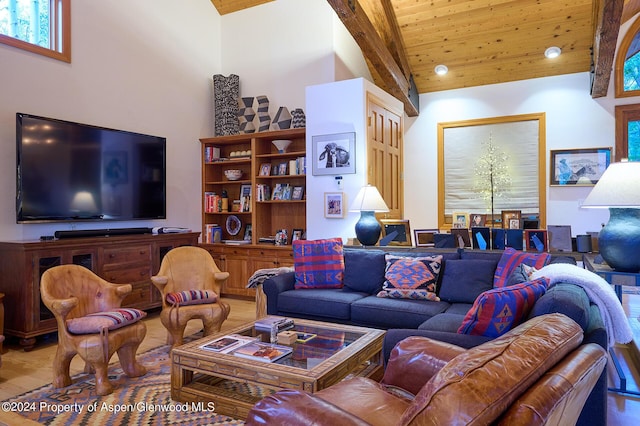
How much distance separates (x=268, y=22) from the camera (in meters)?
5.96

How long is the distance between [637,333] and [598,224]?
241cm

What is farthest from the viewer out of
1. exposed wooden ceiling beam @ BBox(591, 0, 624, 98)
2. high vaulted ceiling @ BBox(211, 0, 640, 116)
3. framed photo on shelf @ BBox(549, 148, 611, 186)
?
framed photo on shelf @ BBox(549, 148, 611, 186)

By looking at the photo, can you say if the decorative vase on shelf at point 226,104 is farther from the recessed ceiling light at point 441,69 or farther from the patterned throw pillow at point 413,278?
the patterned throw pillow at point 413,278

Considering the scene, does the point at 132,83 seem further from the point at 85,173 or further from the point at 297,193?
the point at 297,193

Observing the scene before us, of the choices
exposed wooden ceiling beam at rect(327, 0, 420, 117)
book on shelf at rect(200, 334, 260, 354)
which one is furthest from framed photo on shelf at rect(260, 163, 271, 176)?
Answer: book on shelf at rect(200, 334, 260, 354)

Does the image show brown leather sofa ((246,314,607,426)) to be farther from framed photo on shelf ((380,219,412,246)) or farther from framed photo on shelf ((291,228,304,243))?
framed photo on shelf ((291,228,304,243))

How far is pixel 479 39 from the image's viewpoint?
17.8 feet

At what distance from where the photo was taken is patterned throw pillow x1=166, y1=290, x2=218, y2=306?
3.42m

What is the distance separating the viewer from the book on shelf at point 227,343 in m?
2.32

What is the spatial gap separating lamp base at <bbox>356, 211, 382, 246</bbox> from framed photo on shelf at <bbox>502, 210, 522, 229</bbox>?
139 centimetres

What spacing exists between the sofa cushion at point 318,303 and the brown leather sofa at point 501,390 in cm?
182

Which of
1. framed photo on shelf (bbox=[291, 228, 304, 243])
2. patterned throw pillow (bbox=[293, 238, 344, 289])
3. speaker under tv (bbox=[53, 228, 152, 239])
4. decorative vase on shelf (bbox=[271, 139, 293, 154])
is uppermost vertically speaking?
decorative vase on shelf (bbox=[271, 139, 293, 154])

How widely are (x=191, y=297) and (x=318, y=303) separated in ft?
3.53

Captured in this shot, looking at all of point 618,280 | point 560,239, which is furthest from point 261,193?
point 618,280
